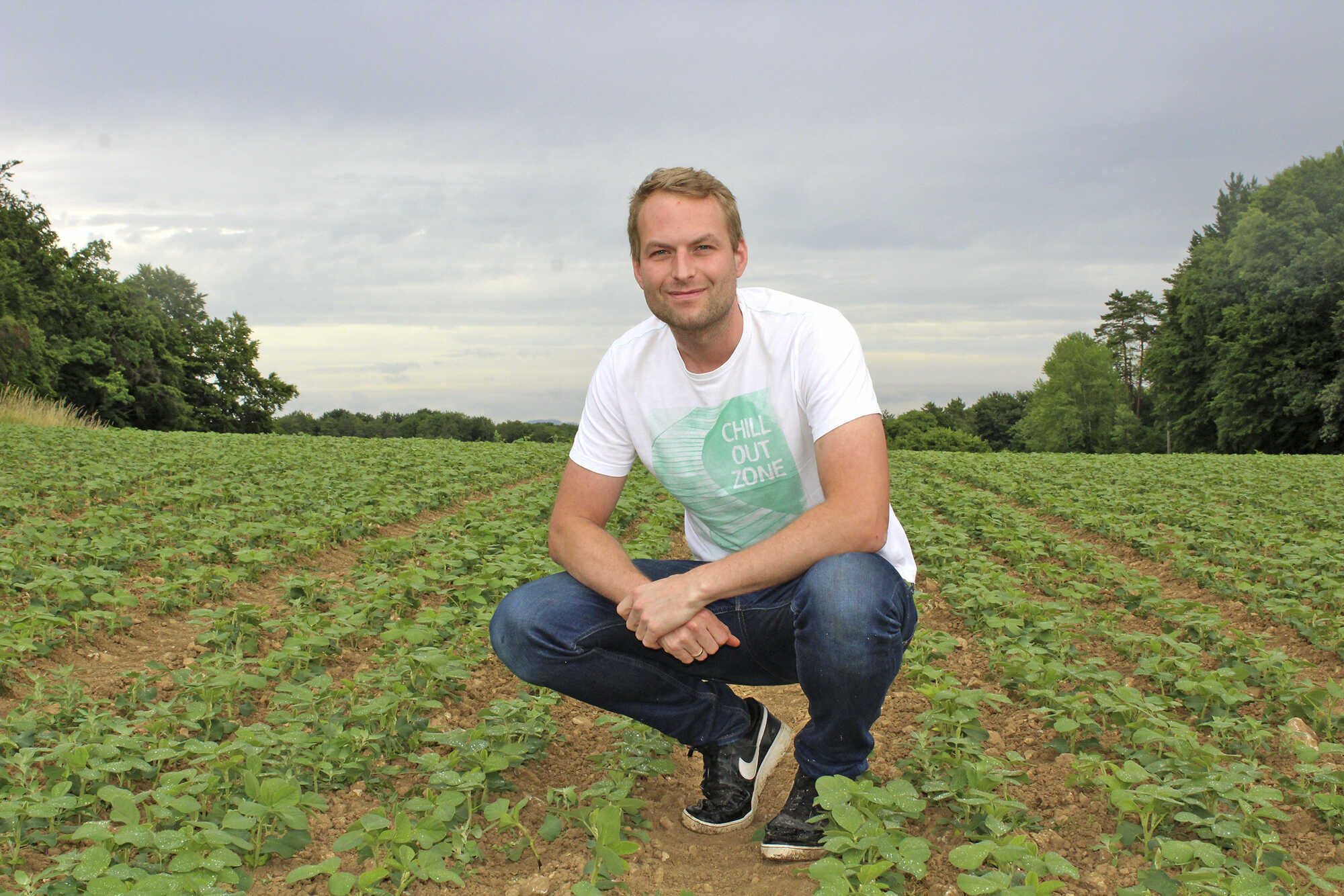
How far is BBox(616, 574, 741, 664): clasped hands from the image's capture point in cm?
271

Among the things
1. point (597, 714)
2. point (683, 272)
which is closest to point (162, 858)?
point (597, 714)

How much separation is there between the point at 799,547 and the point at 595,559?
2.19 feet

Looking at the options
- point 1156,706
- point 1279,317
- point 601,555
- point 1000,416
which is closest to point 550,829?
point 601,555

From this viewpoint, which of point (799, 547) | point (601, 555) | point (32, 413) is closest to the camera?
point (799, 547)

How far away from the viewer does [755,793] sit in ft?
10.1

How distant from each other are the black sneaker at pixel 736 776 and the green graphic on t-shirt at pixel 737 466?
66 centimetres

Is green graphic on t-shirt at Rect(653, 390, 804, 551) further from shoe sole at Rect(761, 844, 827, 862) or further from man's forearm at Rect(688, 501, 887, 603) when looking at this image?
shoe sole at Rect(761, 844, 827, 862)

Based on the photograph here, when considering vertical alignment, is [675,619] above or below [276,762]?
above

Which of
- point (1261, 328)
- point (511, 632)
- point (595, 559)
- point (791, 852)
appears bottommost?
point (791, 852)

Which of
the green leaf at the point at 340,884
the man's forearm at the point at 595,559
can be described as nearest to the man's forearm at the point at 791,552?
the man's forearm at the point at 595,559

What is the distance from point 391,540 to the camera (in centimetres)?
698

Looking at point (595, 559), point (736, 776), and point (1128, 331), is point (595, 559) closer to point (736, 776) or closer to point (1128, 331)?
point (736, 776)

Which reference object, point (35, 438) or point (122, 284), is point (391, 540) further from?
point (122, 284)

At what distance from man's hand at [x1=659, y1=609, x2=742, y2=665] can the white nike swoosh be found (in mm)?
491
